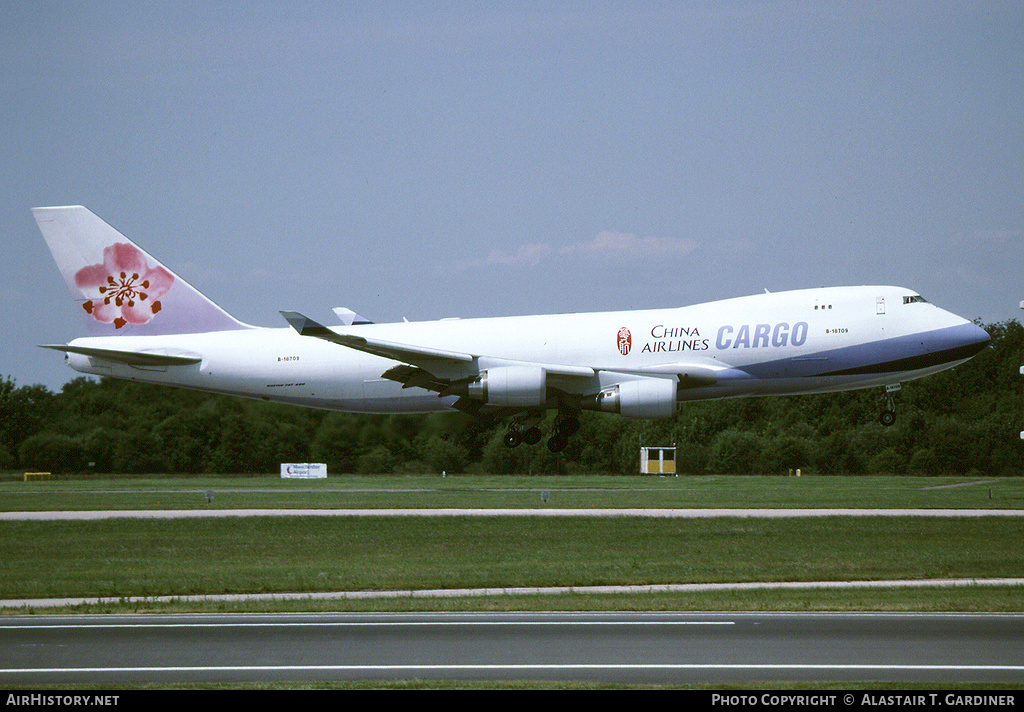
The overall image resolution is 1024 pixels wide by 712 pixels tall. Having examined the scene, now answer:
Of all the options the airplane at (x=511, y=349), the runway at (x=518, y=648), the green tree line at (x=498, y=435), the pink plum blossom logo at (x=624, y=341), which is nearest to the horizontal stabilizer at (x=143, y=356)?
the airplane at (x=511, y=349)

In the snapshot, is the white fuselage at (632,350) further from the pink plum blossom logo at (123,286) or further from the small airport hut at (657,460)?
the small airport hut at (657,460)

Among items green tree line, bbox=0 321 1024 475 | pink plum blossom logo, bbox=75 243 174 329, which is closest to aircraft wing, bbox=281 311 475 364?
green tree line, bbox=0 321 1024 475

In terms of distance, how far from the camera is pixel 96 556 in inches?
1165

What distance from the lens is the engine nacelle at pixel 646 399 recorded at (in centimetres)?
3844

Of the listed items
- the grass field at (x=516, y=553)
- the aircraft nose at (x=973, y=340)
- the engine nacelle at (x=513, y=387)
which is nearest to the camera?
the grass field at (x=516, y=553)

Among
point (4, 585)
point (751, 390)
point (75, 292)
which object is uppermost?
point (75, 292)

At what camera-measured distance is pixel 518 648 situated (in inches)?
604

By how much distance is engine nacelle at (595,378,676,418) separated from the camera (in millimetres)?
38438

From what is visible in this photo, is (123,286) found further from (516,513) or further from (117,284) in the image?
(516,513)

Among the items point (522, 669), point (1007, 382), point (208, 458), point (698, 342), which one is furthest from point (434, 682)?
point (1007, 382)

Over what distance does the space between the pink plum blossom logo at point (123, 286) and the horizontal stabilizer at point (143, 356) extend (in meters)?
2.48

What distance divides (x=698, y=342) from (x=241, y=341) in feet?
57.8
